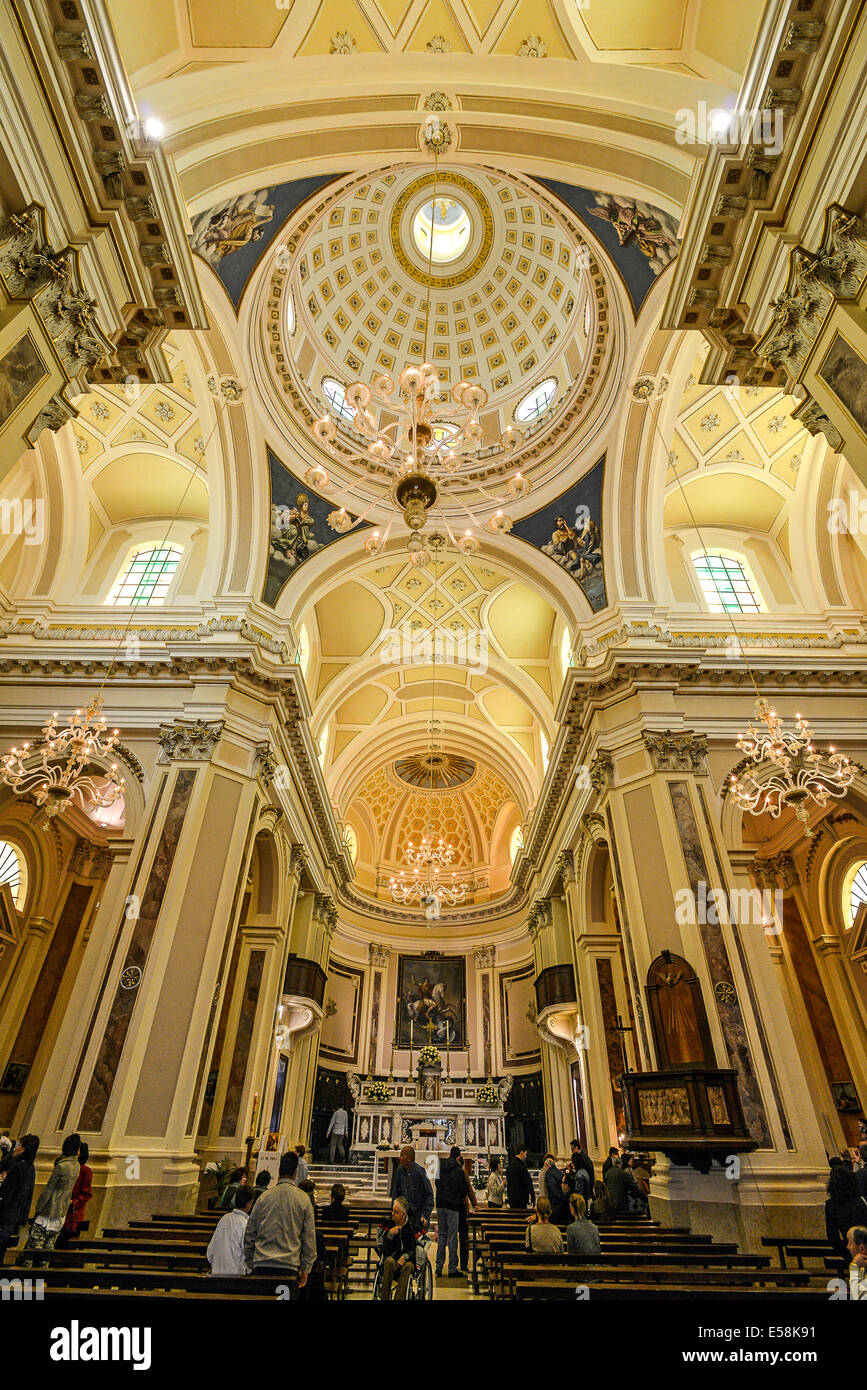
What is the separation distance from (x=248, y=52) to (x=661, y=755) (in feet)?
33.8

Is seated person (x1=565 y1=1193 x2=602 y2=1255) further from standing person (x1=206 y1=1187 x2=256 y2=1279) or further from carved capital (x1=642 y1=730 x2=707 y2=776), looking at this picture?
carved capital (x1=642 y1=730 x2=707 y2=776)

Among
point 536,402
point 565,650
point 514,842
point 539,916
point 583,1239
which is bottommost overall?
point 583,1239

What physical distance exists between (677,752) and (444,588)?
8.48 meters

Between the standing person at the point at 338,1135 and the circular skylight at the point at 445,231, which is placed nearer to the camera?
the circular skylight at the point at 445,231

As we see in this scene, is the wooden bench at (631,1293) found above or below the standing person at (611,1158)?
below

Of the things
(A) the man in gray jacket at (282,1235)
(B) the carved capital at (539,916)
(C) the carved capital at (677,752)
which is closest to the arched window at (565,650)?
(C) the carved capital at (677,752)

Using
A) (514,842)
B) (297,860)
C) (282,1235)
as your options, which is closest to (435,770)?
(514,842)

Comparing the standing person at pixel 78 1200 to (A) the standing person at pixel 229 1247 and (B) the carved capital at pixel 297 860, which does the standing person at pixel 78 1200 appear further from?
(B) the carved capital at pixel 297 860

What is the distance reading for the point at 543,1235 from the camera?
18.1ft

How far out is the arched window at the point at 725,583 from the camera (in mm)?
14242

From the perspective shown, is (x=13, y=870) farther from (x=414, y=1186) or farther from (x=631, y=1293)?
(x=631, y=1293)

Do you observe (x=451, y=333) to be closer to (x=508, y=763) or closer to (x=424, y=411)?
(x=424, y=411)

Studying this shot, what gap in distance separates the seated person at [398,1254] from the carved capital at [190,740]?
7.63 m

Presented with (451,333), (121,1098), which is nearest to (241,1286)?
(121,1098)
